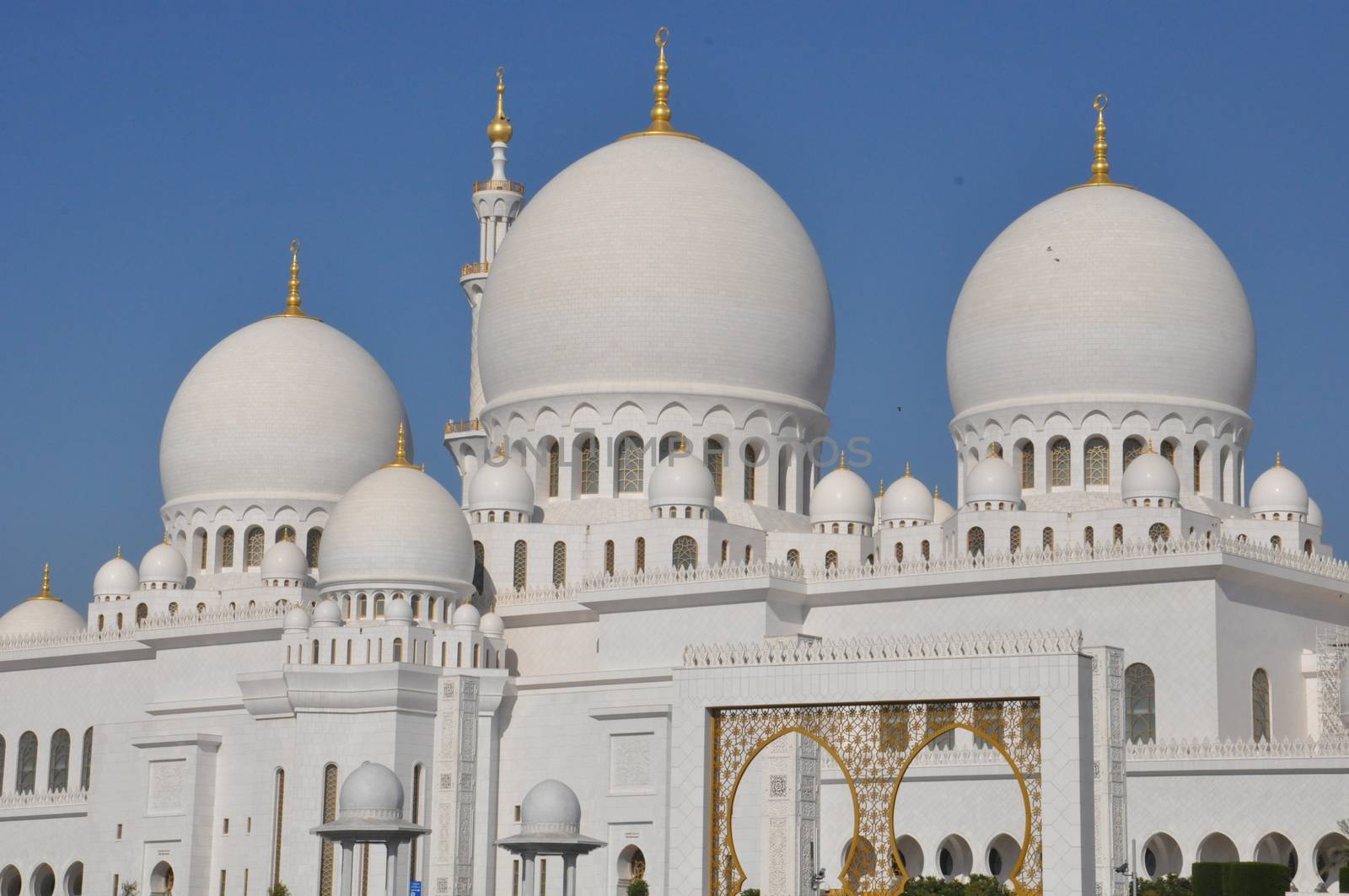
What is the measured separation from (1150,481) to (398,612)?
13.3m

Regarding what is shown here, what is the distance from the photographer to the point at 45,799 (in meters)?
48.1

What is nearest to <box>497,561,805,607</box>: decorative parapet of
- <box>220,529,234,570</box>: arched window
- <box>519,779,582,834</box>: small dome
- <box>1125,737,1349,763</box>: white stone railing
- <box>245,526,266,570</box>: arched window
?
<box>1125,737,1349,763</box>: white stone railing

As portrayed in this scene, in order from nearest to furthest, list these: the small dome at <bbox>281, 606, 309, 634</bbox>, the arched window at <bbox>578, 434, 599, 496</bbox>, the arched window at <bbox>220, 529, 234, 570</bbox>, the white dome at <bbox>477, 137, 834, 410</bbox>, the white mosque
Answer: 1. the white mosque
2. the small dome at <bbox>281, 606, 309, 634</bbox>
3. the white dome at <bbox>477, 137, 834, 410</bbox>
4. the arched window at <bbox>578, 434, 599, 496</bbox>
5. the arched window at <bbox>220, 529, 234, 570</bbox>

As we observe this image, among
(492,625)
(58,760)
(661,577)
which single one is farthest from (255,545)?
(661,577)

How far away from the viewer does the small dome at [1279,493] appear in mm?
44094

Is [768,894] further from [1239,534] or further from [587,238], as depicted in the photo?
[587,238]

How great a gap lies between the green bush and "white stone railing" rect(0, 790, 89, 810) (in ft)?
76.5

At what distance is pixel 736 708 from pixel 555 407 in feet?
51.9

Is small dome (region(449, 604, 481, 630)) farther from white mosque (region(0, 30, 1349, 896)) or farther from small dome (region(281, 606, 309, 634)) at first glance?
small dome (region(281, 606, 309, 634))

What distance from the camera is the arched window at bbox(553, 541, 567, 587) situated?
45375 mm

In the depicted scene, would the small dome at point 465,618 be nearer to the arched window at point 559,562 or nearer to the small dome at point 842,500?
the arched window at point 559,562

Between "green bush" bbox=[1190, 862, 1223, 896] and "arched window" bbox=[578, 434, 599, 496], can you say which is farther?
"arched window" bbox=[578, 434, 599, 496]

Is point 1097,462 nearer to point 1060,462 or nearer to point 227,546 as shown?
point 1060,462

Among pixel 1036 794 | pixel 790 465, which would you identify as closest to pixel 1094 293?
pixel 790 465
